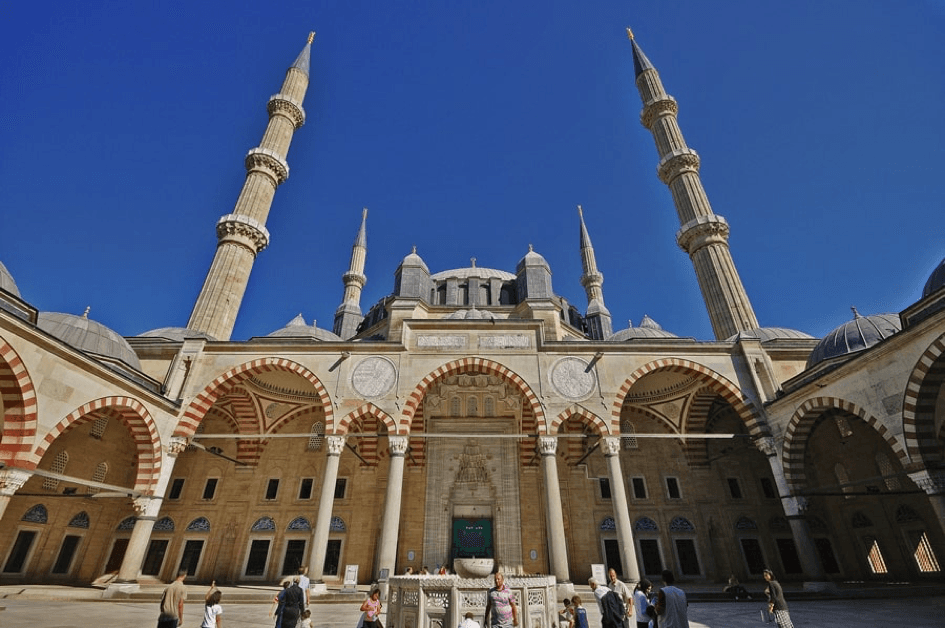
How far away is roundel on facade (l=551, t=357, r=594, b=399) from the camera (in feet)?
41.2

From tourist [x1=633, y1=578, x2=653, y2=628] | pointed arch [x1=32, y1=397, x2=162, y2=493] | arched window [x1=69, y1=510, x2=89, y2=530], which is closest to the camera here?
tourist [x1=633, y1=578, x2=653, y2=628]

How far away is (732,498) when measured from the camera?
595 inches

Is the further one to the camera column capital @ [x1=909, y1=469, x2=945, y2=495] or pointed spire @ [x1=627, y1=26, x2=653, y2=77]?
pointed spire @ [x1=627, y1=26, x2=653, y2=77]

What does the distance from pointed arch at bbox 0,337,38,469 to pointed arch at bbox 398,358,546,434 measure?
7.39 m

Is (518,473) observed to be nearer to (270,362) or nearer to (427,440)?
(427,440)

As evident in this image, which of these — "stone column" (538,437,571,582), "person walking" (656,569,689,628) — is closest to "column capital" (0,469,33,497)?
"stone column" (538,437,571,582)

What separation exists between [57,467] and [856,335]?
2141 centimetres

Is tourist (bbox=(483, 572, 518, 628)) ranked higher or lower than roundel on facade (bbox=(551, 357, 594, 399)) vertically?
lower

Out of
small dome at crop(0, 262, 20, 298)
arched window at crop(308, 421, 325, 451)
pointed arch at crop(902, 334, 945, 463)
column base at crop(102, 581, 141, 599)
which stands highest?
small dome at crop(0, 262, 20, 298)

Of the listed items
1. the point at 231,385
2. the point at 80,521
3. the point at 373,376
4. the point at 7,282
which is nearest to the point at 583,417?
the point at 373,376

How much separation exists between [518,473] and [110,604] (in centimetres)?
1082

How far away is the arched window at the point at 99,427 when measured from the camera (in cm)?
1316

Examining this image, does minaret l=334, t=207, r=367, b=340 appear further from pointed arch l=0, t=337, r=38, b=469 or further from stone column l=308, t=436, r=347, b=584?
pointed arch l=0, t=337, r=38, b=469

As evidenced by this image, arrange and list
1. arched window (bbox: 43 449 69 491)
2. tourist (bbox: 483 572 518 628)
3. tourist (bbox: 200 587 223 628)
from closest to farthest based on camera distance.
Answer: tourist (bbox: 483 572 518 628)
tourist (bbox: 200 587 223 628)
arched window (bbox: 43 449 69 491)
